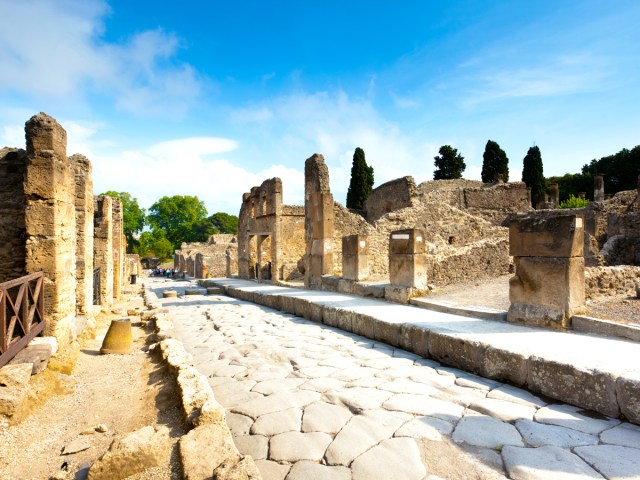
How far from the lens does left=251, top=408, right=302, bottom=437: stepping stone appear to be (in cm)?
287

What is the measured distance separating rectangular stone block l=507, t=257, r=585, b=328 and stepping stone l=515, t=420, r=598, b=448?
2554 millimetres

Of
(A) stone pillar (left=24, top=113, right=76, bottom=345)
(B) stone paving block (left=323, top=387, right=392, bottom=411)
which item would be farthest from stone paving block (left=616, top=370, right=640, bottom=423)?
(A) stone pillar (left=24, top=113, right=76, bottom=345)

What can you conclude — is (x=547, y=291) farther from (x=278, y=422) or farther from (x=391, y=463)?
(x=278, y=422)

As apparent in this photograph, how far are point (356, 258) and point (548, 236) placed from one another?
5347 millimetres

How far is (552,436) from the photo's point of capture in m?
2.61

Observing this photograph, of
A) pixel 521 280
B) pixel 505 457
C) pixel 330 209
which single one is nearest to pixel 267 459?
pixel 505 457

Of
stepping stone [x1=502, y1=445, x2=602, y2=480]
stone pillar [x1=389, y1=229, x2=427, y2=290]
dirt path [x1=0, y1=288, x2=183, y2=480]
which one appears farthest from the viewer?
stone pillar [x1=389, y1=229, x2=427, y2=290]

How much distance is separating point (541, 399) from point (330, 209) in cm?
944

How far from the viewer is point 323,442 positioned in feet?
8.69

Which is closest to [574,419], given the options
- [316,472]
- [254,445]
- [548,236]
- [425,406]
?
[425,406]

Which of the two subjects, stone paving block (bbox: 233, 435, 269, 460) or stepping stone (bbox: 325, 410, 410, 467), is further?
stone paving block (bbox: 233, 435, 269, 460)

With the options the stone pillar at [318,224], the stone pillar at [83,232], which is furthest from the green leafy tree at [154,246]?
the stone pillar at [83,232]

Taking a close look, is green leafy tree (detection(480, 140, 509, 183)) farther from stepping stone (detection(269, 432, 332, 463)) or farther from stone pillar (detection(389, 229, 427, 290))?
stepping stone (detection(269, 432, 332, 463))

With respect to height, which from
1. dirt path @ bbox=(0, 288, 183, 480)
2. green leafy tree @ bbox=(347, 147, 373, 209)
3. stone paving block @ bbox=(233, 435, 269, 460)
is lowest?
dirt path @ bbox=(0, 288, 183, 480)
